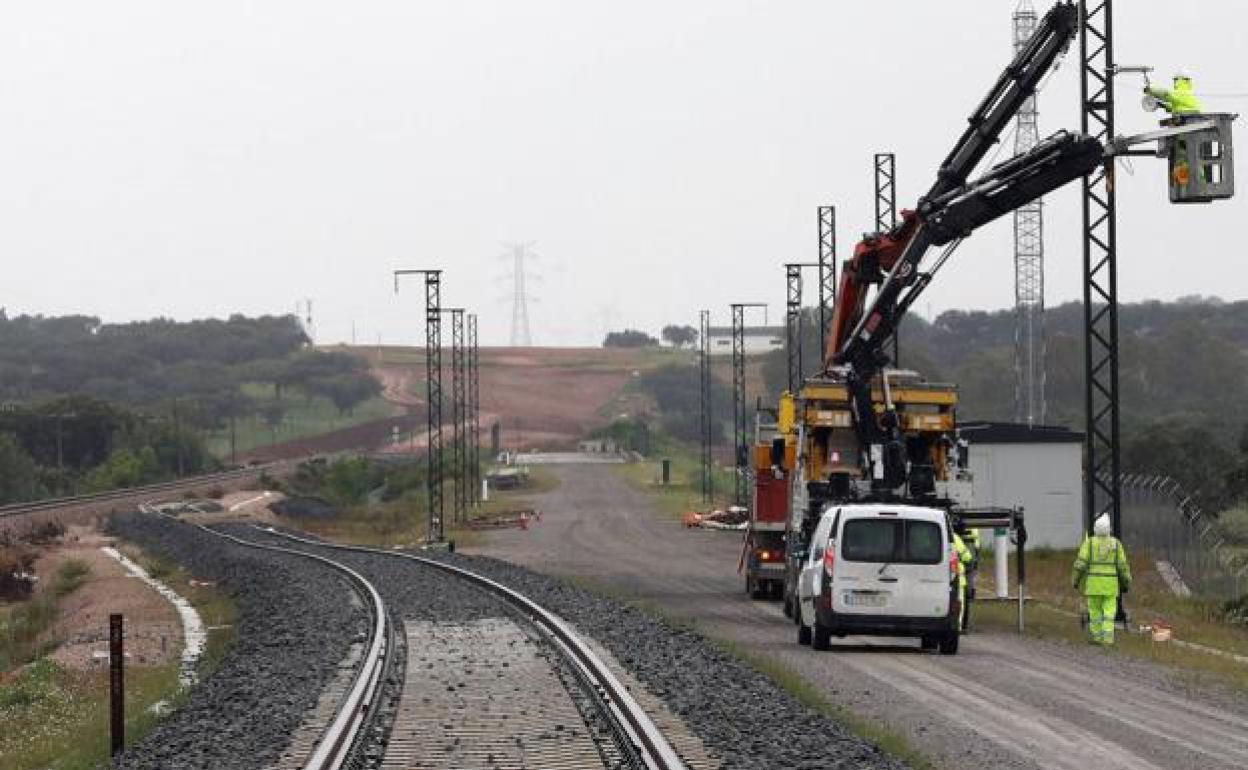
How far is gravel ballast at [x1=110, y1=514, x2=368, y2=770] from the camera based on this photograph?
17.7 m

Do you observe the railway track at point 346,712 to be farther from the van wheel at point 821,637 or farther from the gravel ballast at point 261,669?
the van wheel at point 821,637

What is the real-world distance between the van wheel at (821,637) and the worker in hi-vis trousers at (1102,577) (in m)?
3.97

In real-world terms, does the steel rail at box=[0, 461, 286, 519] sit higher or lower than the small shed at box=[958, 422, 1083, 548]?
lower

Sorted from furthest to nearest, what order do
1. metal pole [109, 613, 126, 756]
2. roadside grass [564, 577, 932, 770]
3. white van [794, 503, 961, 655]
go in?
white van [794, 503, 961, 655], metal pole [109, 613, 126, 756], roadside grass [564, 577, 932, 770]

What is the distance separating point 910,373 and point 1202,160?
7.56m

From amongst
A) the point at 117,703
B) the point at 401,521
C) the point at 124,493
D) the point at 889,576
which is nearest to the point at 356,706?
the point at 117,703

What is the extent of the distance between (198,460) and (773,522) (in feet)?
341

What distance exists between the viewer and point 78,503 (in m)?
89.4

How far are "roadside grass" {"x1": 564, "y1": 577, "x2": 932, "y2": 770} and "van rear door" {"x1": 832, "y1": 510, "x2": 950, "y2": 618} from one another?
1.45 meters

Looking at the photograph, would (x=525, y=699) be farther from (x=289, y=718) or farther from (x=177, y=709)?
(x=177, y=709)

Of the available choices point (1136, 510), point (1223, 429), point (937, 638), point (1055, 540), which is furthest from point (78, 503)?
point (937, 638)

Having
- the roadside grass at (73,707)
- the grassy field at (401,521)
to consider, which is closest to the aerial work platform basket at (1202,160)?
the roadside grass at (73,707)

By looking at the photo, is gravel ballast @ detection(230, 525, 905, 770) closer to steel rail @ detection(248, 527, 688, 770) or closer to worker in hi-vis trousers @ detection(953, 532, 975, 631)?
steel rail @ detection(248, 527, 688, 770)

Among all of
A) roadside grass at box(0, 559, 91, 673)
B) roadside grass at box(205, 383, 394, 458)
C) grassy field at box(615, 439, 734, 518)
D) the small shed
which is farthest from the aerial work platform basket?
roadside grass at box(205, 383, 394, 458)
